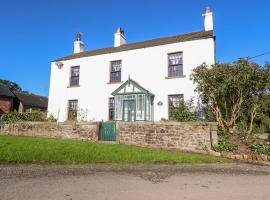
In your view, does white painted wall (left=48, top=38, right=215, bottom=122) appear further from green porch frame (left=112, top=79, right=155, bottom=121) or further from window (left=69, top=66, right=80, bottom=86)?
green porch frame (left=112, top=79, right=155, bottom=121)

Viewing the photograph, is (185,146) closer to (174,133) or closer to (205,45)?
(174,133)

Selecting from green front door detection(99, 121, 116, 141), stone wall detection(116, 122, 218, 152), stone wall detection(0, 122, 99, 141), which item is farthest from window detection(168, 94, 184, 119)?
stone wall detection(0, 122, 99, 141)

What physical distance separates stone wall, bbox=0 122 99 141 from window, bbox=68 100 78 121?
4.81m

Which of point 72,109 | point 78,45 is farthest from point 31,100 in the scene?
point 72,109

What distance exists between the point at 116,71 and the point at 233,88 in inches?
418

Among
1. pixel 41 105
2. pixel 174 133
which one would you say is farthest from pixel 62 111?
pixel 41 105

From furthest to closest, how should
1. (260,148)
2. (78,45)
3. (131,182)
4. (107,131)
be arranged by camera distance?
(78,45), (107,131), (260,148), (131,182)

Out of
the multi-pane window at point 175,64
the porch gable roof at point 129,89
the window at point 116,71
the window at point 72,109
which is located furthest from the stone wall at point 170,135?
the window at point 72,109

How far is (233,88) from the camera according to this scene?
12.7 metres

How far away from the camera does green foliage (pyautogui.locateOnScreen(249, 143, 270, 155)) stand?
35.3 feet

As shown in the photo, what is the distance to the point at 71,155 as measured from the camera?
895 cm

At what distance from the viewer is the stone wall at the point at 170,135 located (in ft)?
38.1

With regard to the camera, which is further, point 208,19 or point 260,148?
point 208,19

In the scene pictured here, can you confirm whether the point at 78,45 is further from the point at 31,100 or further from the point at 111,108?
the point at 31,100
